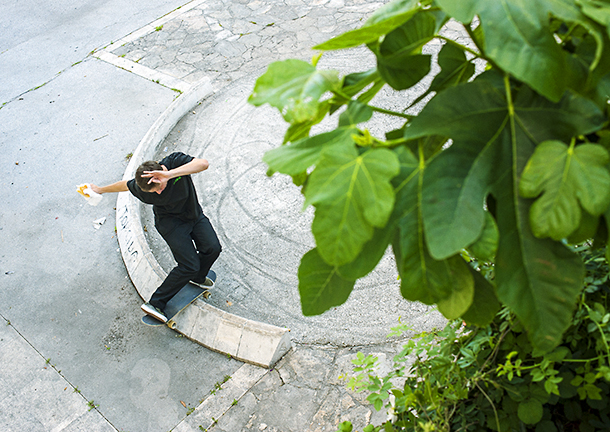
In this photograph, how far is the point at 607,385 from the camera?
1676 mm

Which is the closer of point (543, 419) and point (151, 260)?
point (543, 419)

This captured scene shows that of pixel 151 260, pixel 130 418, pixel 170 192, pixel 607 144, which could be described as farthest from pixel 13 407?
pixel 607 144

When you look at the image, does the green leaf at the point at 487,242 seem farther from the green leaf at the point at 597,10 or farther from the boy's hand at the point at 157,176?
the boy's hand at the point at 157,176

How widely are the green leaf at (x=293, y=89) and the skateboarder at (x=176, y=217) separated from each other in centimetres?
305

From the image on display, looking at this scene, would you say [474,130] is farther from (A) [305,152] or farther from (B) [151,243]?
(B) [151,243]

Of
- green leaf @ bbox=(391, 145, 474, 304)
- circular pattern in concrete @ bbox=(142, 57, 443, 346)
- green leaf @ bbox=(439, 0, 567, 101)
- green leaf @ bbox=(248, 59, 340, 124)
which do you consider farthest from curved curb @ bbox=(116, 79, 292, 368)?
green leaf @ bbox=(439, 0, 567, 101)

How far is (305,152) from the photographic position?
3.57ft

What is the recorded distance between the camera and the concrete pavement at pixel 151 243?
3971mm

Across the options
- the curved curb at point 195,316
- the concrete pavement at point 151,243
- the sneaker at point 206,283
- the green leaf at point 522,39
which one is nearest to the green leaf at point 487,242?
the green leaf at point 522,39

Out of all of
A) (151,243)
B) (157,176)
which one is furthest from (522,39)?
(151,243)

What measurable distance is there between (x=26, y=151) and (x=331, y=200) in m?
7.03

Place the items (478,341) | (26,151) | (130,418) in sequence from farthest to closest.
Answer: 1. (26,151)
2. (130,418)
3. (478,341)

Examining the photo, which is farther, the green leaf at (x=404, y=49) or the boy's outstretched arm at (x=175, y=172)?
the boy's outstretched arm at (x=175, y=172)

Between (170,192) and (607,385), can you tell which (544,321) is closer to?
(607,385)
